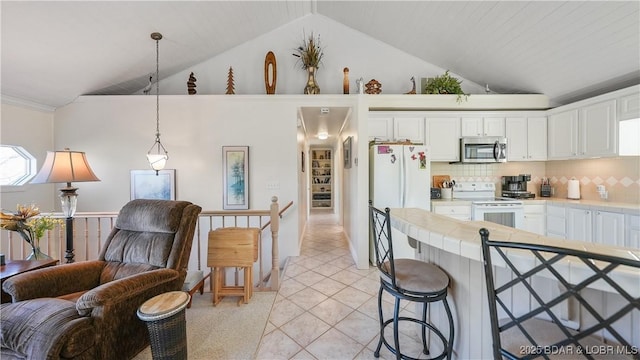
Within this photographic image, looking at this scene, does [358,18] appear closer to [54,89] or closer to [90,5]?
[90,5]

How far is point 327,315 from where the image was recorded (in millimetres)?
2137

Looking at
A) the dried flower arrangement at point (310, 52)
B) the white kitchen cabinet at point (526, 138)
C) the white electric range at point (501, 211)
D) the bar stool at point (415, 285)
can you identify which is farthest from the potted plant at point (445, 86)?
the bar stool at point (415, 285)

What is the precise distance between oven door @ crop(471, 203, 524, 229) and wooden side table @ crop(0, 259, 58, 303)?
4.87 metres

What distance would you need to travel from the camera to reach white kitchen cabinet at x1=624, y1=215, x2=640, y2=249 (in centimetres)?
248

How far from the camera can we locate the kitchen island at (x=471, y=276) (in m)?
0.91

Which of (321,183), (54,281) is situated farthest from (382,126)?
(321,183)

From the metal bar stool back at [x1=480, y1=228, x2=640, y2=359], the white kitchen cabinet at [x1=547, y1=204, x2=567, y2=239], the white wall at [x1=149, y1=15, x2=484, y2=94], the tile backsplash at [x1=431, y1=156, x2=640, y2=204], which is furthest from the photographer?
the white wall at [x1=149, y1=15, x2=484, y2=94]

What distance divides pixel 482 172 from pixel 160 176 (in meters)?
5.41

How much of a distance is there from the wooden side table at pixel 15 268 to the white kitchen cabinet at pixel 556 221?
5.80 m

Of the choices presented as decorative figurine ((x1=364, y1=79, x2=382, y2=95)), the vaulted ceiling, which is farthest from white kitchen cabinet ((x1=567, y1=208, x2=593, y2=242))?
decorative figurine ((x1=364, y1=79, x2=382, y2=95))

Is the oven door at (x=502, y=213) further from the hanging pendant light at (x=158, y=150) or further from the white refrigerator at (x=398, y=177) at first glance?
the hanging pendant light at (x=158, y=150)

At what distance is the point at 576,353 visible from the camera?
2.69ft

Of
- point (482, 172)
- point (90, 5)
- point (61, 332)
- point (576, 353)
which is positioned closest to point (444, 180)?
point (482, 172)

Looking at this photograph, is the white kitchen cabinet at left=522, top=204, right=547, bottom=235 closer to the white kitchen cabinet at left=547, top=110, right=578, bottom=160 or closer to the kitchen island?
the white kitchen cabinet at left=547, top=110, right=578, bottom=160
